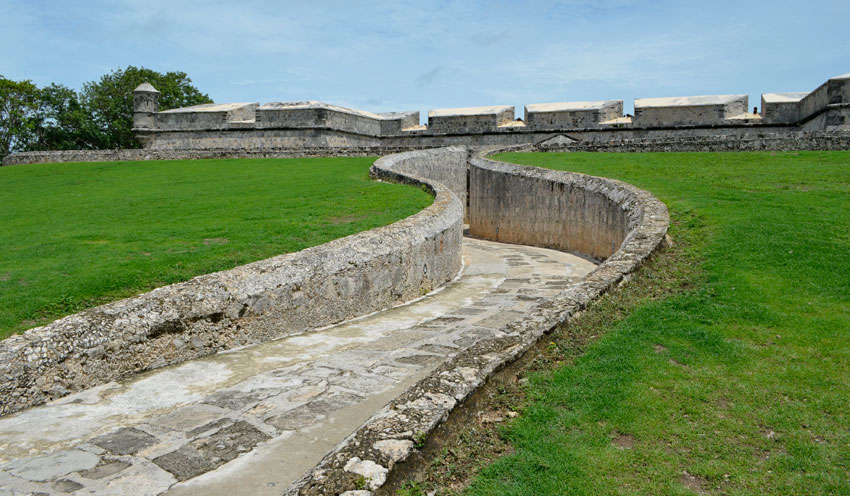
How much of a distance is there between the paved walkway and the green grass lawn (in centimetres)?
161

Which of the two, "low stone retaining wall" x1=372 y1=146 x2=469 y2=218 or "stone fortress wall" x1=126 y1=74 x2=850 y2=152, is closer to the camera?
"low stone retaining wall" x1=372 y1=146 x2=469 y2=218

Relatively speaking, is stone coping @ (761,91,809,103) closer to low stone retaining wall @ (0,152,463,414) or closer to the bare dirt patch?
low stone retaining wall @ (0,152,463,414)

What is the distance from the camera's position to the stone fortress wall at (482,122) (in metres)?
28.1

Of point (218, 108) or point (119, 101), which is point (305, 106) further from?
point (119, 101)

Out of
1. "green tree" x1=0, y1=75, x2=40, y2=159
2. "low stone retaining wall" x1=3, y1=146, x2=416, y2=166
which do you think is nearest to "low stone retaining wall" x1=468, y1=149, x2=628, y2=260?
"low stone retaining wall" x1=3, y1=146, x2=416, y2=166

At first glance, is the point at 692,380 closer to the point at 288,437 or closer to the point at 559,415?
the point at 559,415

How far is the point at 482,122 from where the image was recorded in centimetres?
3209

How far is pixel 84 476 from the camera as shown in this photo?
3.51 meters

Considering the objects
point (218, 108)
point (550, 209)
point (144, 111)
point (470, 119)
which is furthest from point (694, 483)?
point (144, 111)

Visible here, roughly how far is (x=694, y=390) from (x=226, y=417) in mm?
3193

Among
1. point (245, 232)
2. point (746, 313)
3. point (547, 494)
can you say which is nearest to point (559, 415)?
point (547, 494)

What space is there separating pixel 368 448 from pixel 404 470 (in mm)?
215

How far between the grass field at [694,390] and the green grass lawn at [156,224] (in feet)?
15.1

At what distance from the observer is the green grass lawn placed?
6.72 meters
